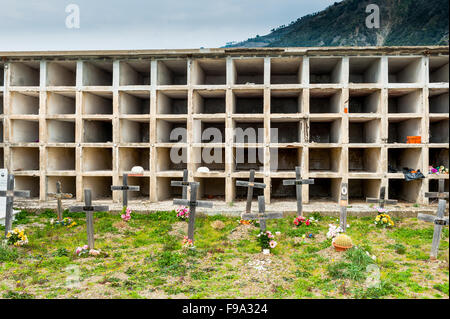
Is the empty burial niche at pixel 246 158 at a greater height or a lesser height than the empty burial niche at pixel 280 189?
greater

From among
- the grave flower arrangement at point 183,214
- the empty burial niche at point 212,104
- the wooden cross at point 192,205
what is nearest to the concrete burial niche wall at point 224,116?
the empty burial niche at point 212,104

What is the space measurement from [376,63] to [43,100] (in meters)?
13.6

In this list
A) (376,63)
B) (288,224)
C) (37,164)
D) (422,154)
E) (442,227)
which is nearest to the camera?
(442,227)

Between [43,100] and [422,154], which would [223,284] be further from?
[43,100]

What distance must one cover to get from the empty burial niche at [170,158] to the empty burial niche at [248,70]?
3.87 m

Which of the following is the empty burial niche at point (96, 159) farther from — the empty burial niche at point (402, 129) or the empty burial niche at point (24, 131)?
the empty burial niche at point (402, 129)

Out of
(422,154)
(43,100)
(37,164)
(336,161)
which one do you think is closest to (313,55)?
→ (336,161)

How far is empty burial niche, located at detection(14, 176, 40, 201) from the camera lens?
37.9 ft

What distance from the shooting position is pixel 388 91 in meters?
10.9

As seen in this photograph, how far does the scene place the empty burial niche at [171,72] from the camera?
37.5 feet

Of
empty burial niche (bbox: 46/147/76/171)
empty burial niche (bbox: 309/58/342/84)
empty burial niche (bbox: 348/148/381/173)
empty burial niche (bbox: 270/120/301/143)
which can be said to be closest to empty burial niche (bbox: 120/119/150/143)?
empty burial niche (bbox: 46/147/76/171)

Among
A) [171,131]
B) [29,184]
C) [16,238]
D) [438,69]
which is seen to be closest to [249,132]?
[171,131]

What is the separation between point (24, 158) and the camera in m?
11.8

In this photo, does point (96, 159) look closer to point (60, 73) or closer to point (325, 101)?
point (60, 73)
